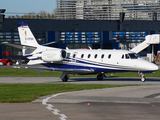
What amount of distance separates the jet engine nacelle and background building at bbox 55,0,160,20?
506ft

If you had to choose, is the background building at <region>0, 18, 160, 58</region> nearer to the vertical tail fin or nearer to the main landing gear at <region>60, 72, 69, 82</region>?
the vertical tail fin

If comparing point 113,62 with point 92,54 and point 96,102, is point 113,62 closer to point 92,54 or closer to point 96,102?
point 92,54

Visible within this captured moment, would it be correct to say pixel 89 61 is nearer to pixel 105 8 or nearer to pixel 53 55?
pixel 53 55

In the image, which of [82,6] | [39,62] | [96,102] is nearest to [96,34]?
[39,62]

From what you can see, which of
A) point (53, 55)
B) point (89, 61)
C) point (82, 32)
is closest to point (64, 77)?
point (53, 55)

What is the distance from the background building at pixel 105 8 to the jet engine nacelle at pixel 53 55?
15428cm

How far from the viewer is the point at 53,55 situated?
31250mm

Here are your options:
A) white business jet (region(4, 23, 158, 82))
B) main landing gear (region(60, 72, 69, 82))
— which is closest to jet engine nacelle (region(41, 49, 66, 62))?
white business jet (region(4, 23, 158, 82))

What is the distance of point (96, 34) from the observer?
3201 inches

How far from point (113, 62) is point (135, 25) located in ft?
185

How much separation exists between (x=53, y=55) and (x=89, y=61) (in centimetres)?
369

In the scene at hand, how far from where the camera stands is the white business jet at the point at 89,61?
28812 mm

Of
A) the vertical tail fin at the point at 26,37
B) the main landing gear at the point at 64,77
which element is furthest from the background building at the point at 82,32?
the main landing gear at the point at 64,77

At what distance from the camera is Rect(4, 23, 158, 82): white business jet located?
1134 inches
